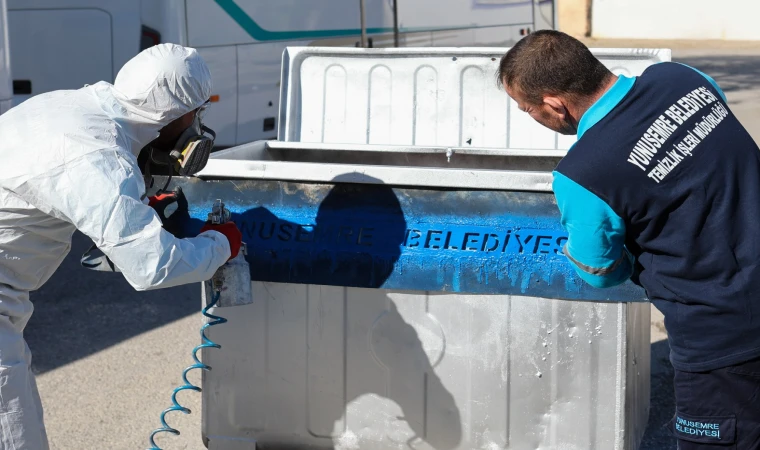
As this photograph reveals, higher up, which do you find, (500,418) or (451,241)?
(451,241)

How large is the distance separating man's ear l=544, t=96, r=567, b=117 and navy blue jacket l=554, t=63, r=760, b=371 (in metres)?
0.07

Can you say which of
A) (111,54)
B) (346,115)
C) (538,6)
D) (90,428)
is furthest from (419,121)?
(538,6)

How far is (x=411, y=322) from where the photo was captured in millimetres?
3523

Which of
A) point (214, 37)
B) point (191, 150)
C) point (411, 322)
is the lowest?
point (411, 322)

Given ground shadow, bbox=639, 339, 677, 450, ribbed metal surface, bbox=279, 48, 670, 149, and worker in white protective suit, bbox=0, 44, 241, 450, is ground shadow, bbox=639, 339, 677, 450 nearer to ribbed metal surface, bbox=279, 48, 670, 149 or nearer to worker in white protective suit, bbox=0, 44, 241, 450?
ribbed metal surface, bbox=279, 48, 670, 149

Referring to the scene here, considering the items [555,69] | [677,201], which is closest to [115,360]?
[555,69]

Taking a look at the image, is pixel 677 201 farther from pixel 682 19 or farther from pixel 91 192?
pixel 682 19

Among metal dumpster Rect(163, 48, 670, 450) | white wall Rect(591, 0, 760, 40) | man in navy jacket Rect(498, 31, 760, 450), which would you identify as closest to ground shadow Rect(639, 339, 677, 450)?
metal dumpster Rect(163, 48, 670, 450)

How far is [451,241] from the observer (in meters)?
3.37

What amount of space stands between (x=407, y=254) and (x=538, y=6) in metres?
9.09

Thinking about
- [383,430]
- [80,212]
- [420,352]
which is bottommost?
[383,430]

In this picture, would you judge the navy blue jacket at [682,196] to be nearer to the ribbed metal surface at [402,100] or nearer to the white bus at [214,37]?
the ribbed metal surface at [402,100]

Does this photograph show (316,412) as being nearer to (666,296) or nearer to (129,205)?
(129,205)

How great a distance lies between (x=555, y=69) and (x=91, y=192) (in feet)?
4.16
